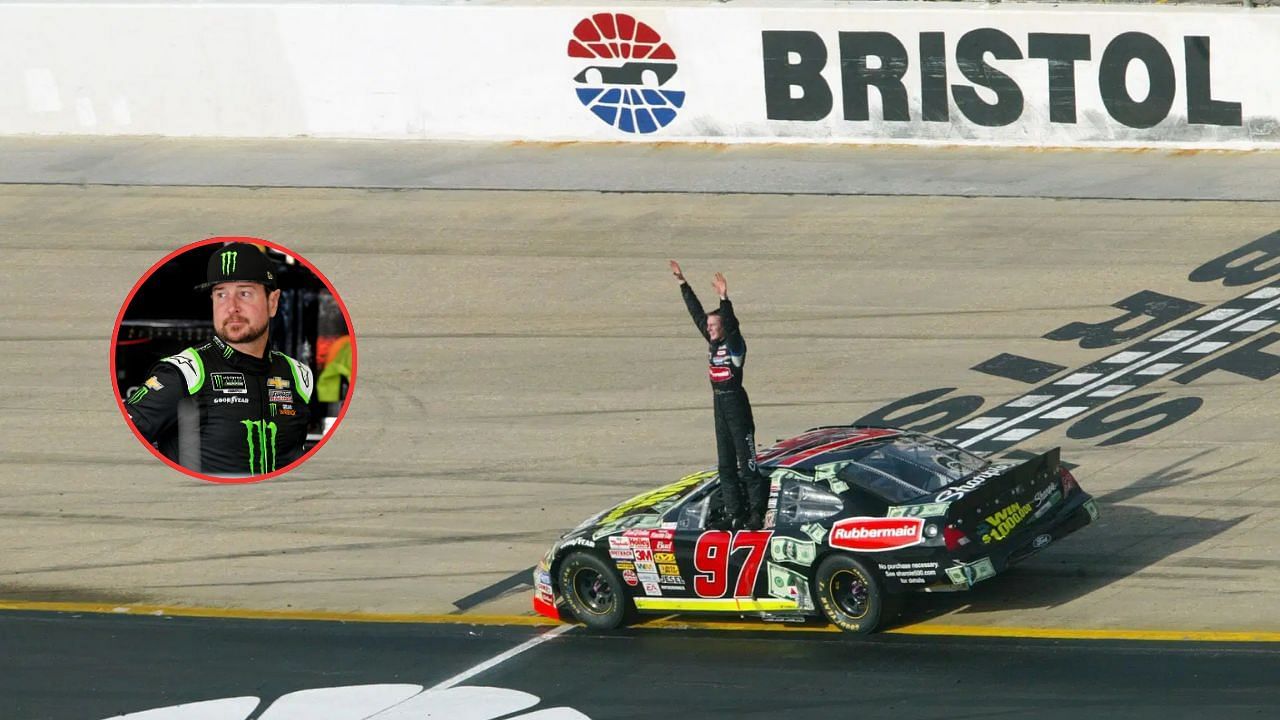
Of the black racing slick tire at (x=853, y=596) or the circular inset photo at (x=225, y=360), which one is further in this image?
the black racing slick tire at (x=853, y=596)

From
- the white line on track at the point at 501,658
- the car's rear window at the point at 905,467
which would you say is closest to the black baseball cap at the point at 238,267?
the white line on track at the point at 501,658

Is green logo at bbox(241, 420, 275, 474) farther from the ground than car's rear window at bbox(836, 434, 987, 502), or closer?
farther from the ground

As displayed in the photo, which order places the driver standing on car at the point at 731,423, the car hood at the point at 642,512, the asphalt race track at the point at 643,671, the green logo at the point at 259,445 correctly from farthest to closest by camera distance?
the car hood at the point at 642,512
the driver standing on car at the point at 731,423
the asphalt race track at the point at 643,671
the green logo at the point at 259,445

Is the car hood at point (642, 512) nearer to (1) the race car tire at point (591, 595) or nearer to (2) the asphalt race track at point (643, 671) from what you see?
(1) the race car tire at point (591, 595)

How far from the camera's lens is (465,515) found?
17.0 m

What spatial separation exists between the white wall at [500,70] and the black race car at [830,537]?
11.1 meters

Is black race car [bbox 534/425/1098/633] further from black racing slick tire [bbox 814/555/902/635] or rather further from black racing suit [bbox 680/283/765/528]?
black racing suit [bbox 680/283/765/528]

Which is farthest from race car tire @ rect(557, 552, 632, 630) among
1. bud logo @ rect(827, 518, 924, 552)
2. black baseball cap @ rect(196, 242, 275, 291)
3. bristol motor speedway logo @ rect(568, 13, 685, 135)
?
bristol motor speedway logo @ rect(568, 13, 685, 135)

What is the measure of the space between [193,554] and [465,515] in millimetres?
2457

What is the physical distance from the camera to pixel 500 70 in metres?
26.2

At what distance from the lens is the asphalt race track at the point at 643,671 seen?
11.7 metres

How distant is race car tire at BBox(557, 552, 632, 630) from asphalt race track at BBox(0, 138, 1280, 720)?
0.39 meters

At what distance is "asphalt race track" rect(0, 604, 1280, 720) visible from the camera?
1166 cm

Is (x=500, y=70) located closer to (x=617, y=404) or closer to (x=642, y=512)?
(x=617, y=404)
